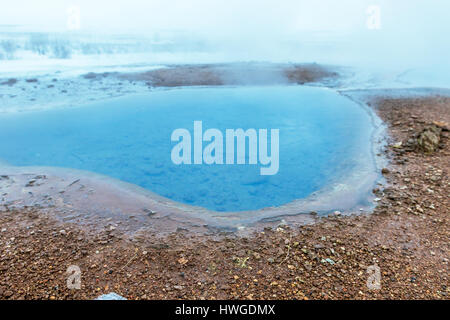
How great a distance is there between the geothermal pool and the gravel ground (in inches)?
53.5

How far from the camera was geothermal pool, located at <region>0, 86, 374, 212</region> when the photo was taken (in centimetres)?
596

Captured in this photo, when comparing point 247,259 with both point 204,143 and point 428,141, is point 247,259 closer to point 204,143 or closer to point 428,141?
point 204,143

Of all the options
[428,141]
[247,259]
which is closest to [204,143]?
[247,259]

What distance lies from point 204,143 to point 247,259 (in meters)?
4.71

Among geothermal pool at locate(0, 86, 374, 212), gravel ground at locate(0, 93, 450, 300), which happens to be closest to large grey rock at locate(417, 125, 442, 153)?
geothermal pool at locate(0, 86, 374, 212)

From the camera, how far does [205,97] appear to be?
12.8 metres

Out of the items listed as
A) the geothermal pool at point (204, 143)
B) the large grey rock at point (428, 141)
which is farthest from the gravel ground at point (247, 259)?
the large grey rock at point (428, 141)

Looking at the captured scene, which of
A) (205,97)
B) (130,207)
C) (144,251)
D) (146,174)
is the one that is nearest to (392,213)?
(144,251)

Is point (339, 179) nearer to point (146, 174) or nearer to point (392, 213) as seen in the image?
point (392, 213)

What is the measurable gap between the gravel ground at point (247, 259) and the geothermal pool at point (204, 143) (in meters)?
1.36

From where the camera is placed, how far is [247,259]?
12.2 ft

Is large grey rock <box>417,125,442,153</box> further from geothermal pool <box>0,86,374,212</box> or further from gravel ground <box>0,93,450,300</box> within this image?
gravel ground <box>0,93,450,300</box>

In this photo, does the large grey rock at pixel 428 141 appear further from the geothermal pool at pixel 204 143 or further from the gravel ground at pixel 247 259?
the gravel ground at pixel 247 259

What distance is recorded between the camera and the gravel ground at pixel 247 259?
3195 mm
